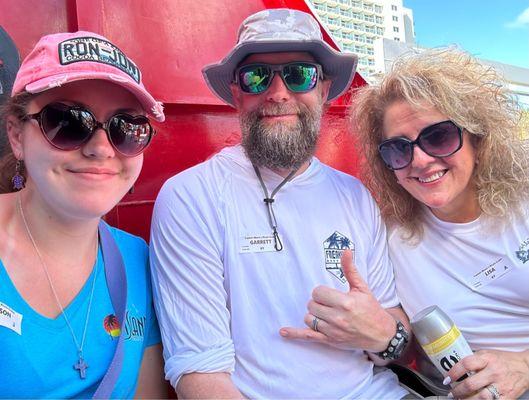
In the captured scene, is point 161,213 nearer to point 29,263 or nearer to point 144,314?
point 144,314

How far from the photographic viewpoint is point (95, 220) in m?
1.43

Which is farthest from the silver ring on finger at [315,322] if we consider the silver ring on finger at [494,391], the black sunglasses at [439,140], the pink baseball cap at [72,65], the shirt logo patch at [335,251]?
the pink baseball cap at [72,65]

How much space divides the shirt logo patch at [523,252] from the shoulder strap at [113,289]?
1460 mm

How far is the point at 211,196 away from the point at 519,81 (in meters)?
6.15

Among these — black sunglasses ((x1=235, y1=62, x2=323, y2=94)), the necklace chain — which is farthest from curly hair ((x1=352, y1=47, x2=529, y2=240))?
the necklace chain

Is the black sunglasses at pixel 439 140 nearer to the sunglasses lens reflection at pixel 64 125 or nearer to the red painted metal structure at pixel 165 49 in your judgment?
the red painted metal structure at pixel 165 49

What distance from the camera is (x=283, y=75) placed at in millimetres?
1835

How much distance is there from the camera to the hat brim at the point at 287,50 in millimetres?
1853

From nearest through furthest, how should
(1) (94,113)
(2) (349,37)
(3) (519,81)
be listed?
1. (1) (94,113)
2. (3) (519,81)
3. (2) (349,37)

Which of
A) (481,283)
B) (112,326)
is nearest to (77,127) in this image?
(112,326)

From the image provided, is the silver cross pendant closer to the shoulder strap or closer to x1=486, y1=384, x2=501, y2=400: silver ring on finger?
the shoulder strap

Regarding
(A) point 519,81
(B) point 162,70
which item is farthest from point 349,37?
(B) point 162,70

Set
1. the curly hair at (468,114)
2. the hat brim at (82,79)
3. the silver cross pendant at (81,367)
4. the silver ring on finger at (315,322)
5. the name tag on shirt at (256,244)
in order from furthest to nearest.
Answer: the curly hair at (468,114) < the name tag on shirt at (256,244) < the silver ring on finger at (315,322) < the silver cross pendant at (81,367) < the hat brim at (82,79)

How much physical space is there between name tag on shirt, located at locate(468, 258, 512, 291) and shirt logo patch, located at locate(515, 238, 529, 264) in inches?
2.2
